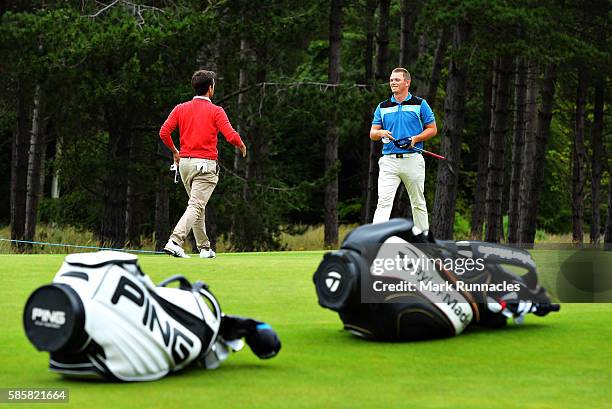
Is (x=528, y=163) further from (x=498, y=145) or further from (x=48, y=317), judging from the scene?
(x=48, y=317)

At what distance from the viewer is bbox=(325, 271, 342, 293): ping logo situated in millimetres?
8570

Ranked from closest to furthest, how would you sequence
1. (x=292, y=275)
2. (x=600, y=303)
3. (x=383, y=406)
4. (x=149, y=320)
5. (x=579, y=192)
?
(x=383, y=406) < (x=149, y=320) < (x=600, y=303) < (x=292, y=275) < (x=579, y=192)

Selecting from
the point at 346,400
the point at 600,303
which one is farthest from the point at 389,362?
the point at 600,303

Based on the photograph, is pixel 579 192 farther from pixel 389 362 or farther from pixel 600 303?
pixel 389 362

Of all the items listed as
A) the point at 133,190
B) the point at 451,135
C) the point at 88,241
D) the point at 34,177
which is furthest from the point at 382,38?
the point at 88,241

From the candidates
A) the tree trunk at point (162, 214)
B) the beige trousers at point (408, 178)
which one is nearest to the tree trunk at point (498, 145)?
the tree trunk at point (162, 214)

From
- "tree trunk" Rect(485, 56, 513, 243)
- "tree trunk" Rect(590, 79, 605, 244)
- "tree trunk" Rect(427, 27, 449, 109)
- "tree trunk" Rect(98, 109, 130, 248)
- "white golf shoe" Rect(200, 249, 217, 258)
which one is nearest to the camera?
"white golf shoe" Rect(200, 249, 217, 258)

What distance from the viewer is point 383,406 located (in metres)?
6.75

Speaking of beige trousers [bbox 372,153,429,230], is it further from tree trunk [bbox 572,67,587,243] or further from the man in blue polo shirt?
tree trunk [bbox 572,67,587,243]

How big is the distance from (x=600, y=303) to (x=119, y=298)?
225 inches

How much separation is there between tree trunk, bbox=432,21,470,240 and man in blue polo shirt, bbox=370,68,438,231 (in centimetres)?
1406

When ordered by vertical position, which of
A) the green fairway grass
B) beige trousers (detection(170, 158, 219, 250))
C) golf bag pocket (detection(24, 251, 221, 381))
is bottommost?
the green fairway grass

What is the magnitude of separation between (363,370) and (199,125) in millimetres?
6900

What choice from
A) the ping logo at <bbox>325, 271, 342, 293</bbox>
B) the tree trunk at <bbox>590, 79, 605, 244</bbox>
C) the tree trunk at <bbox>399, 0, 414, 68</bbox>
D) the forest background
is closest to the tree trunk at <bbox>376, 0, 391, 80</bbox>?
the forest background
